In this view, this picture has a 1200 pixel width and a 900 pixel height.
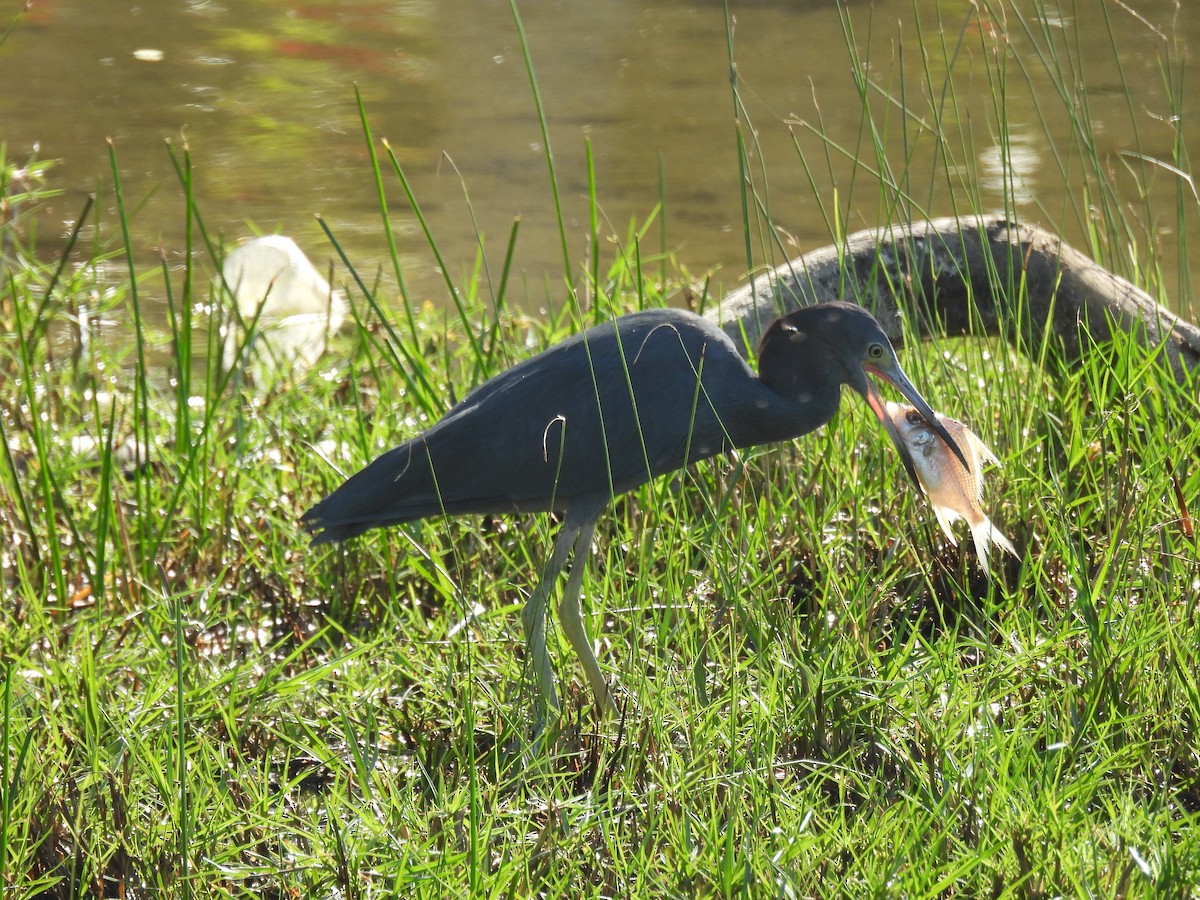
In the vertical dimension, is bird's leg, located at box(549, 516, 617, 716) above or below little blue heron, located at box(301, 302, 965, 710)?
below

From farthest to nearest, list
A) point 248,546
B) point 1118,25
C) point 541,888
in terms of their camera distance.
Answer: point 1118,25 → point 248,546 → point 541,888

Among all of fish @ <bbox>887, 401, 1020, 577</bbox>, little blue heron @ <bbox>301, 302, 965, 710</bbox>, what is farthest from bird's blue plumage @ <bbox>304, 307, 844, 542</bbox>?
fish @ <bbox>887, 401, 1020, 577</bbox>

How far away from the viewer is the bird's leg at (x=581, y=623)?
2.45 m

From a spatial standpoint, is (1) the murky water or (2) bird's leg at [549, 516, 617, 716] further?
(1) the murky water

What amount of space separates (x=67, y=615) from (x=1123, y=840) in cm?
201

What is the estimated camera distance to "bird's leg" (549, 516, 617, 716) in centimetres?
245

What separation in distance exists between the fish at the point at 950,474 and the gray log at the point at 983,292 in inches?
19.7

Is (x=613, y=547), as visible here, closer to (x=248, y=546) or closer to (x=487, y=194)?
(x=248, y=546)

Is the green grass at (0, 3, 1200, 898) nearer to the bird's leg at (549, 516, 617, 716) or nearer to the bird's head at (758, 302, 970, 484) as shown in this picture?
the bird's leg at (549, 516, 617, 716)

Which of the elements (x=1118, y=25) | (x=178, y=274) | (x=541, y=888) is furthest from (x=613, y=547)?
(x=1118, y=25)

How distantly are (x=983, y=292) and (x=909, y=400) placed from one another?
0.97m

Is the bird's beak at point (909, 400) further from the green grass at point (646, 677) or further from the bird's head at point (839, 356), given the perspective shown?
the green grass at point (646, 677)

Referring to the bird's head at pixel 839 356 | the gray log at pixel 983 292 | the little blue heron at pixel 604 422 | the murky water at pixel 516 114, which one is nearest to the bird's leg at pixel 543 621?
the little blue heron at pixel 604 422

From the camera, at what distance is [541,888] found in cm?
202
